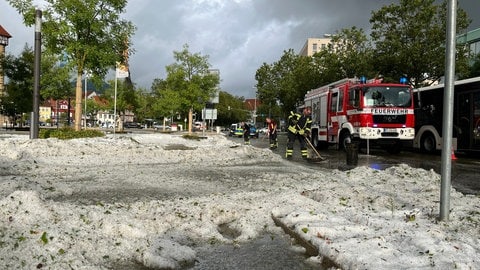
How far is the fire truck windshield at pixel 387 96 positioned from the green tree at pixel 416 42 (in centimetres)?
1455

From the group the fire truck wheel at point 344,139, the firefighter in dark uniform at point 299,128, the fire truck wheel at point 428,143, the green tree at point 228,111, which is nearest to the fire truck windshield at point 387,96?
the fire truck wheel at point 344,139

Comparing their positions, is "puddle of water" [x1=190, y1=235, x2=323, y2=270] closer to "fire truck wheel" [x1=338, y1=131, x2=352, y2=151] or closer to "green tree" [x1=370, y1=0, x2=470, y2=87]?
"fire truck wheel" [x1=338, y1=131, x2=352, y2=151]

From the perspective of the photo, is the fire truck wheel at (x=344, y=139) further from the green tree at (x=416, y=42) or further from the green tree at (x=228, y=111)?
the green tree at (x=228, y=111)

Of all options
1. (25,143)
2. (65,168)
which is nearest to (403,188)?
(65,168)

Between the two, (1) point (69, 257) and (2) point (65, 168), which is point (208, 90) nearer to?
(2) point (65, 168)

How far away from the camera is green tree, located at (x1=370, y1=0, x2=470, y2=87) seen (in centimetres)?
3162

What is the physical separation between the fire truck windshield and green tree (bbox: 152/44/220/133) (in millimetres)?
25039

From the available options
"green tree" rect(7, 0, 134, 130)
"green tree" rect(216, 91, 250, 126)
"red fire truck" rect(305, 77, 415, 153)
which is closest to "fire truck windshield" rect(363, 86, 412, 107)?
"red fire truck" rect(305, 77, 415, 153)

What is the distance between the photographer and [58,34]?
68.6ft

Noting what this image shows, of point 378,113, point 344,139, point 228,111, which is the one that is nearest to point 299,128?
point 378,113

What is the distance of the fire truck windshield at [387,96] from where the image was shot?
1806cm

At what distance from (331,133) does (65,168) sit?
1329 centimetres

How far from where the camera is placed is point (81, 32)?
2169 centimetres

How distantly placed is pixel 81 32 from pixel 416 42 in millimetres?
22601
